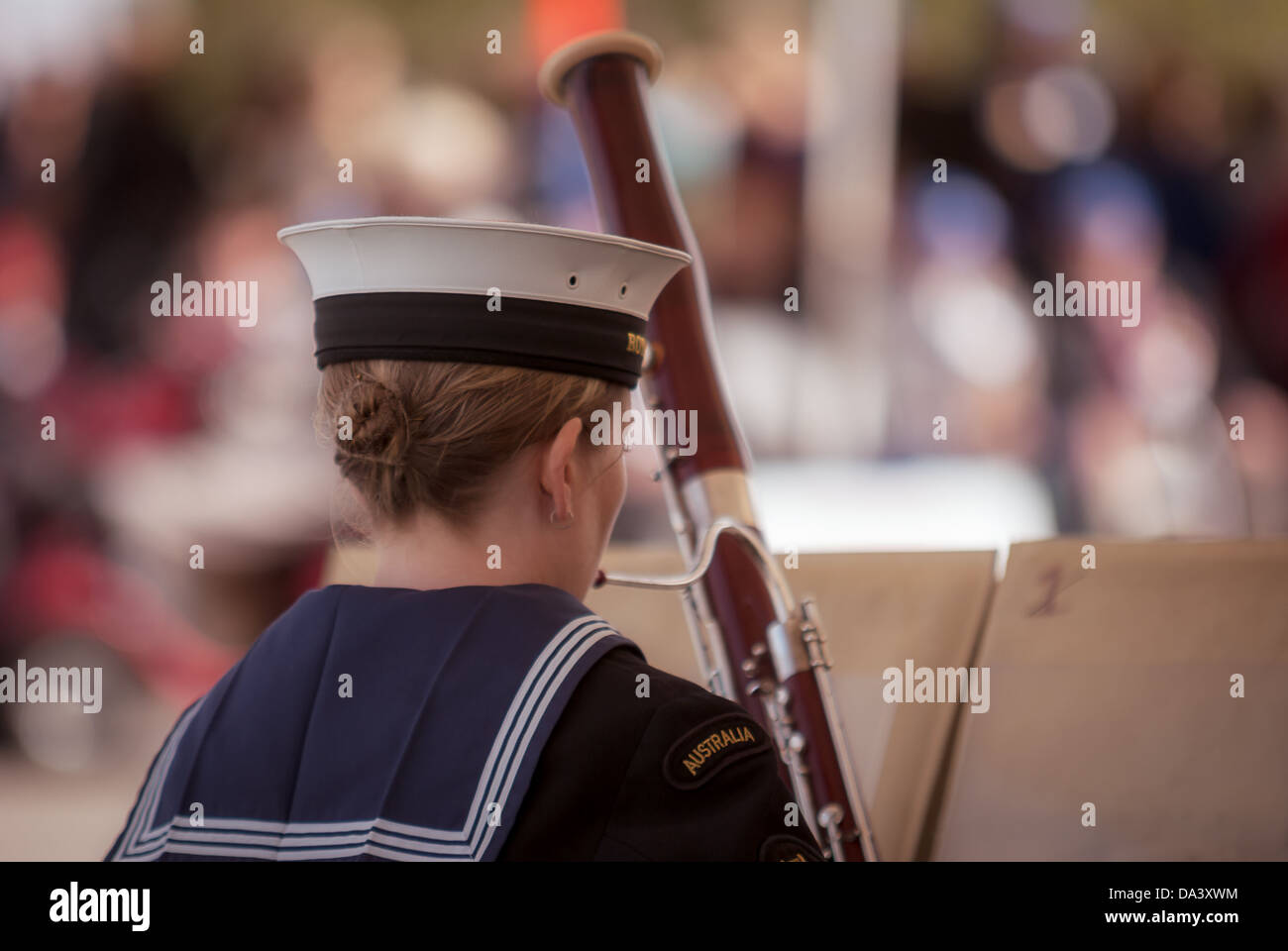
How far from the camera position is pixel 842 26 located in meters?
2.71

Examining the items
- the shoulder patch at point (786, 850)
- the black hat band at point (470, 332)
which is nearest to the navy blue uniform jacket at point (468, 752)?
the shoulder patch at point (786, 850)

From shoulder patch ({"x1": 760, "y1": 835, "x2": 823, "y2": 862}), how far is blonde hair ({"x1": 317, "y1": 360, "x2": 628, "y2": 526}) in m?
0.21

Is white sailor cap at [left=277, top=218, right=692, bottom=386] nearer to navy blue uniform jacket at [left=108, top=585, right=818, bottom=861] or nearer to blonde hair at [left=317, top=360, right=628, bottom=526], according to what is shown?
blonde hair at [left=317, top=360, right=628, bottom=526]

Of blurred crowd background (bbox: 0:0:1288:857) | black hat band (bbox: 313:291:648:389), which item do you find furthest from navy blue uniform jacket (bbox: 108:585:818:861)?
blurred crowd background (bbox: 0:0:1288:857)

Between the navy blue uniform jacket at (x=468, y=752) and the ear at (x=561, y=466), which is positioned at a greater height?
the ear at (x=561, y=466)

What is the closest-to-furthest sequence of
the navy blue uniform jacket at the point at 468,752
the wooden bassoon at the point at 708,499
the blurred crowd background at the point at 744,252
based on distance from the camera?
the navy blue uniform jacket at the point at 468,752, the wooden bassoon at the point at 708,499, the blurred crowd background at the point at 744,252

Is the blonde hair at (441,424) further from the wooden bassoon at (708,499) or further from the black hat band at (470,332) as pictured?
the wooden bassoon at (708,499)

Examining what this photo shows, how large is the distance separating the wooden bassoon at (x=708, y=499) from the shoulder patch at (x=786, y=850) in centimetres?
19

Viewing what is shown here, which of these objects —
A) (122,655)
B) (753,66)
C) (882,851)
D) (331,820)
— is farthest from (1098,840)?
(753,66)

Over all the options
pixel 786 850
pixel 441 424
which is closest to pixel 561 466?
pixel 441 424

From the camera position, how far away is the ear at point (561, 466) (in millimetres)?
579

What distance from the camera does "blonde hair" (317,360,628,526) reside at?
22.5 inches

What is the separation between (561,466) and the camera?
1.91 feet

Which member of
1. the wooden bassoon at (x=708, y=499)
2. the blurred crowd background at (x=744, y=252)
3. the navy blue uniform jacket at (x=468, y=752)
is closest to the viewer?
the navy blue uniform jacket at (x=468, y=752)
